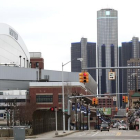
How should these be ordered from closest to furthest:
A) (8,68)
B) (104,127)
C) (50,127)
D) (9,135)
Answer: (9,135) < (50,127) < (104,127) < (8,68)

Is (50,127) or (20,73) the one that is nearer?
(50,127)

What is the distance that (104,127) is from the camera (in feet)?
291

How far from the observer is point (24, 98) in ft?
532

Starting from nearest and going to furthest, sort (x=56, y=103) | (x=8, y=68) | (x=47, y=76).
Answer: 1. (x=56, y=103)
2. (x=8, y=68)
3. (x=47, y=76)

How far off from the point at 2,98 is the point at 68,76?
136ft

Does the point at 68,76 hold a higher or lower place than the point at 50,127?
higher

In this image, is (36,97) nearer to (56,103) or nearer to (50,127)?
(56,103)

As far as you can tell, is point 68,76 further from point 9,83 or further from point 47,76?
point 9,83

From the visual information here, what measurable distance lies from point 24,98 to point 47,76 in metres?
35.3

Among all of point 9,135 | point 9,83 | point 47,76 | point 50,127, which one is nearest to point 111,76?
point 9,135

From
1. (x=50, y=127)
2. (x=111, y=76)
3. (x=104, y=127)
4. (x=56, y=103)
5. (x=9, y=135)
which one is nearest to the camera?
(x=111, y=76)

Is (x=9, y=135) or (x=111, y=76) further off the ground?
(x=111, y=76)

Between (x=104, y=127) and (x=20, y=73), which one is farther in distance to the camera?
(x=20, y=73)

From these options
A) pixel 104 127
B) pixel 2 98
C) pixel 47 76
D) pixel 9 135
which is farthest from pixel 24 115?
pixel 47 76
